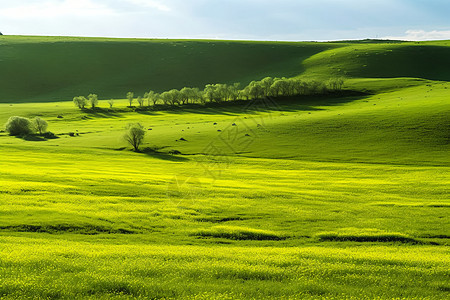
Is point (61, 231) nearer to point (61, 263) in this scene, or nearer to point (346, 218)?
point (61, 263)

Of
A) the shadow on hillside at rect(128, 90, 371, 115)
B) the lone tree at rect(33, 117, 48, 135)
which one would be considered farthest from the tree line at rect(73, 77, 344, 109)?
the lone tree at rect(33, 117, 48, 135)

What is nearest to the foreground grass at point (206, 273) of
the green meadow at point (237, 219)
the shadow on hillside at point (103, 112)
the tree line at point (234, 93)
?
the green meadow at point (237, 219)

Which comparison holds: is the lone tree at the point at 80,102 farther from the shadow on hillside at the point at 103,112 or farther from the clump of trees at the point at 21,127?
the clump of trees at the point at 21,127

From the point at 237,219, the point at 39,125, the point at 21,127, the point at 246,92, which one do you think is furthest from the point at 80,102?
the point at 237,219

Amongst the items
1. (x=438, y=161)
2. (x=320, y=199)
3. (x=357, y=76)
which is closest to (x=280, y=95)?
(x=357, y=76)

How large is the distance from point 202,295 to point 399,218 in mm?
21308

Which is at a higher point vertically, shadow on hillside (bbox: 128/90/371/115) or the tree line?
the tree line

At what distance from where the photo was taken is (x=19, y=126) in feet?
293

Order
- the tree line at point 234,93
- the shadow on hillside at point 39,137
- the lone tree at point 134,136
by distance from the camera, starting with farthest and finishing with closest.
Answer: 1. the tree line at point 234,93
2. the shadow on hillside at point 39,137
3. the lone tree at point 134,136

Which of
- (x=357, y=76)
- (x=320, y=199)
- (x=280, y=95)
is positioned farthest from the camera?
(x=357, y=76)

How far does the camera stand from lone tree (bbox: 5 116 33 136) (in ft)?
292

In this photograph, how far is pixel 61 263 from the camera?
51.2ft

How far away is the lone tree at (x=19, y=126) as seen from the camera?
88938mm

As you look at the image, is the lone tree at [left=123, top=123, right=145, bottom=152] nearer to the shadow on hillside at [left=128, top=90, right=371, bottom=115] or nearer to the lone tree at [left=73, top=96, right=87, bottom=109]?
the shadow on hillside at [left=128, top=90, right=371, bottom=115]
